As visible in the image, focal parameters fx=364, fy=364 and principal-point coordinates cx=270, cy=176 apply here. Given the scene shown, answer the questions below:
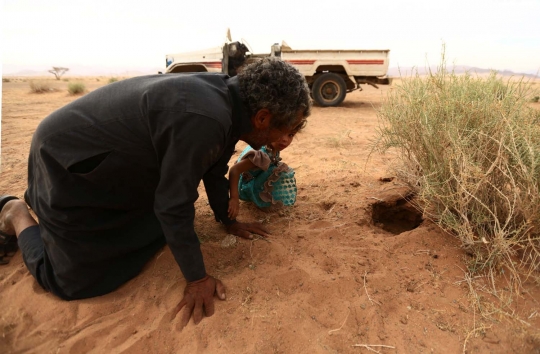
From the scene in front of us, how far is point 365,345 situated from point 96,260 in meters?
1.45

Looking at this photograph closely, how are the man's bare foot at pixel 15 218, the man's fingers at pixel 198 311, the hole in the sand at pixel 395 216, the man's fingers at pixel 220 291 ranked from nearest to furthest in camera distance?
the man's fingers at pixel 198 311, the man's fingers at pixel 220 291, the man's bare foot at pixel 15 218, the hole in the sand at pixel 395 216

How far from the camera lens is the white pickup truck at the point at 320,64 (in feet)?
28.7

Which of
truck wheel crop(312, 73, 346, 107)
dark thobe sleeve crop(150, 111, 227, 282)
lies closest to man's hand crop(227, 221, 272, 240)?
dark thobe sleeve crop(150, 111, 227, 282)

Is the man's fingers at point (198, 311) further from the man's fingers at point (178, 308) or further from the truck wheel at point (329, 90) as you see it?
the truck wheel at point (329, 90)

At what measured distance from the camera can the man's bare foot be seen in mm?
2252

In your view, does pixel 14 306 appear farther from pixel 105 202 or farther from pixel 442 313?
pixel 442 313

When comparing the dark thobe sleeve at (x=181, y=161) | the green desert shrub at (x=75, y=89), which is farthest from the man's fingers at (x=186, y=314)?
the green desert shrub at (x=75, y=89)

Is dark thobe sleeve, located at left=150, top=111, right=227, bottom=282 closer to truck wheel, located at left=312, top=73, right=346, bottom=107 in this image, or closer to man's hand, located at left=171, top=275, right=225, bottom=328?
man's hand, located at left=171, top=275, right=225, bottom=328

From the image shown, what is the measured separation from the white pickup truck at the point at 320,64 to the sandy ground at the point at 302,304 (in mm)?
6880

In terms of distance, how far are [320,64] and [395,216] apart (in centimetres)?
660

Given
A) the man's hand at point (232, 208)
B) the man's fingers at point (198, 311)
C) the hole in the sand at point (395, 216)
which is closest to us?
the man's fingers at point (198, 311)

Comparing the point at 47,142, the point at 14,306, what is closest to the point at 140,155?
the point at 47,142

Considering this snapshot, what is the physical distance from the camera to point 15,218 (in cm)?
229

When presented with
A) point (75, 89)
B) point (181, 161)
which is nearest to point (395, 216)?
point (181, 161)
